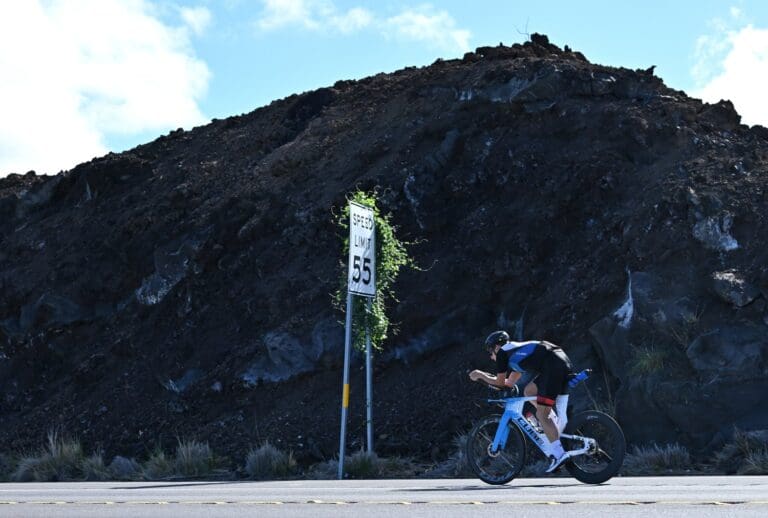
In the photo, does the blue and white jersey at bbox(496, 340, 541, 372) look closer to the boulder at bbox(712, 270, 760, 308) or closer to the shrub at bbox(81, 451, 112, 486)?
the boulder at bbox(712, 270, 760, 308)

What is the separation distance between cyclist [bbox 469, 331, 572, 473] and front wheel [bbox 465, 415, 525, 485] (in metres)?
0.44

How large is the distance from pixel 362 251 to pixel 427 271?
731 centimetres

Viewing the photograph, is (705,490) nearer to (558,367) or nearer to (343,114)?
(558,367)

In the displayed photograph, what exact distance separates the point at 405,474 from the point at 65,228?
73.6ft

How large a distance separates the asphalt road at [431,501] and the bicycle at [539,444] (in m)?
0.22

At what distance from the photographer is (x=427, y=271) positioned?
2573cm

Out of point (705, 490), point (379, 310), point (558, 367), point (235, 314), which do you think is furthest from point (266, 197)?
point (705, 490)

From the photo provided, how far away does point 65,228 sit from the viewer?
36.2 m

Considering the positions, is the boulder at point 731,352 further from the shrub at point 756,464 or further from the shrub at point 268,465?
the shrub at point 268,465

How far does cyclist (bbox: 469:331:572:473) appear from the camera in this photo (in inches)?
470

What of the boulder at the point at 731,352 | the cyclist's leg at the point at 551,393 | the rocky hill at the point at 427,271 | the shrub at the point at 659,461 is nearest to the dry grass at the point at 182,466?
the rocky hill at the point at 427,271

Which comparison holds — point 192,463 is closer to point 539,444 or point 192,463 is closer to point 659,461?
point 659,461

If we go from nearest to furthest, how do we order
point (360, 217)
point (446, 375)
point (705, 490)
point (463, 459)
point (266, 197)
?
point (705, 490) → point (463, 459) → point (360, 217) → point (446, 375) → point (266, 197)

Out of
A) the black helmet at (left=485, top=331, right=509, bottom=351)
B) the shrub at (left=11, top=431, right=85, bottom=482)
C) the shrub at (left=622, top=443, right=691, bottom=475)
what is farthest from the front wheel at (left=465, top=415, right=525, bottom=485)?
the shrub at (left=11, top=431, right=85, bottom=482)
